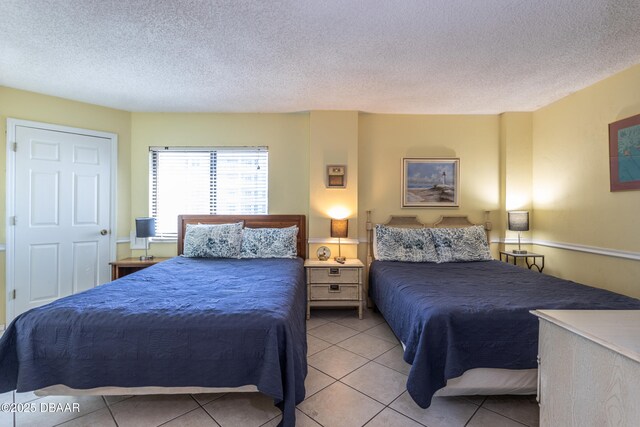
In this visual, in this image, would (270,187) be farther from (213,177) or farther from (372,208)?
(372,208)

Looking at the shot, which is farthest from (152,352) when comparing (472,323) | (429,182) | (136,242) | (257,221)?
(429,182)

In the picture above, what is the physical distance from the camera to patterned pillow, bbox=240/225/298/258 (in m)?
3.36

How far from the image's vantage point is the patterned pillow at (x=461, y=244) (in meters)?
3.30

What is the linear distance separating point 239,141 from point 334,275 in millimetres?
2180

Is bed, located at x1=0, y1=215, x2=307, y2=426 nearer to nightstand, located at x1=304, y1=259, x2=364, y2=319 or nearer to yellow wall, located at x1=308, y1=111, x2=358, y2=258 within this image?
nightstand, located at x1=304, y1=259, x2=364, y2=319

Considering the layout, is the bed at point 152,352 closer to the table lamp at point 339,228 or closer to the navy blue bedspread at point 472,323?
the navy blue bedspread at point 472,323

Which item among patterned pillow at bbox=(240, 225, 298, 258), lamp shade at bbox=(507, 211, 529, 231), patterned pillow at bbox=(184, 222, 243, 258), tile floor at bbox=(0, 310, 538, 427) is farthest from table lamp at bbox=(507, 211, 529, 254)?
patterned pillow at bbox=(184, 222, 243, 258)

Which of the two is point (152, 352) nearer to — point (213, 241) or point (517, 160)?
point (213, 241)

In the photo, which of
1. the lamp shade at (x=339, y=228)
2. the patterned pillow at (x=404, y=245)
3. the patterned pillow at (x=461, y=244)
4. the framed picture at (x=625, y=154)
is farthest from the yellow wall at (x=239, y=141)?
the framed picture at (x=625, y=154)

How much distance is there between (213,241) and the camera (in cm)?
333

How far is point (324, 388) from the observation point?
6.54ft

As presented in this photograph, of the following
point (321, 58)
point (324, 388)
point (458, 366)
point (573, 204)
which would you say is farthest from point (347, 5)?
point (573, 204)

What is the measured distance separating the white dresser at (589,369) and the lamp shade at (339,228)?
247cm

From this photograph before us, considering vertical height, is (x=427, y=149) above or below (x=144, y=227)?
above
